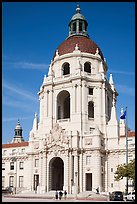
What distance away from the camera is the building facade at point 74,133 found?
6450cm

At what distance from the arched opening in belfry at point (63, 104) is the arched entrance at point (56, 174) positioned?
387 inches

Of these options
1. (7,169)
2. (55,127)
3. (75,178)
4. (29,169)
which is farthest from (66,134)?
(7,169)

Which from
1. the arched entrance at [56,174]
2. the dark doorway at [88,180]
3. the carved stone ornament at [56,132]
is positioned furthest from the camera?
the arched entrance at [56,174]

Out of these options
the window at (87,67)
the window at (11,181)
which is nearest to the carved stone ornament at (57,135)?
the window at (11,181)

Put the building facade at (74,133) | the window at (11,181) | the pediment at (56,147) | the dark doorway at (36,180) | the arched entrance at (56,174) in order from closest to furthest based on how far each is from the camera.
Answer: the building facade at (74,133) → the pediment at (56,147) → the arched entrance at (56,174) → the dark doorway at (36,180) → the window at (11,181)

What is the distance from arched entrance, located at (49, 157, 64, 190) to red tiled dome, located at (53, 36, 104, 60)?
24667mm

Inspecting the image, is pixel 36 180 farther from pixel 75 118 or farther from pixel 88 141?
pixel 75 118

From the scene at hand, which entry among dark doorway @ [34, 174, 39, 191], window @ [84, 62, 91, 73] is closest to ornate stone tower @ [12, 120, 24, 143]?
dark doorway @ [34, 174, 39, 191]

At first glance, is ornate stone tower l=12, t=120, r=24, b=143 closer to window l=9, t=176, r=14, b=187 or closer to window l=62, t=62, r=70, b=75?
window l=9, t=176, r=14, b=187

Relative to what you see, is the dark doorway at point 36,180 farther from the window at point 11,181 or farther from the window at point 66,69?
the window at point 66,69

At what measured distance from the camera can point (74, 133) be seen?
65.8 m

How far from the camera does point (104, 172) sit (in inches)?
2574

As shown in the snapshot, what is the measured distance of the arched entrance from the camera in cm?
6675

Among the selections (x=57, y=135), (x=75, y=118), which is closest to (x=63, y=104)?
(x=75, y=118)
